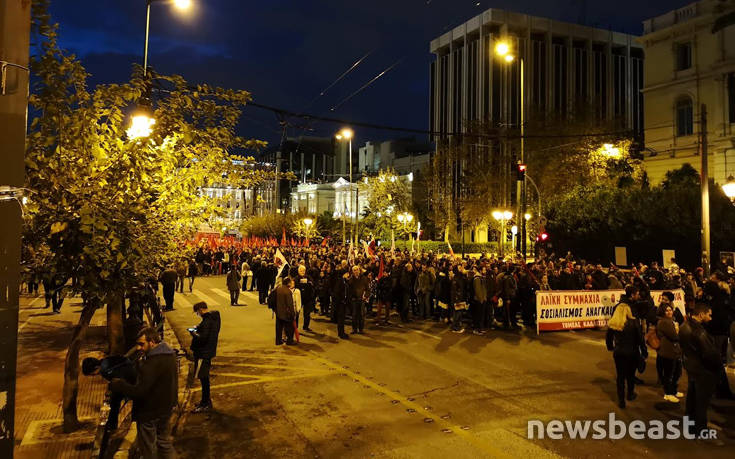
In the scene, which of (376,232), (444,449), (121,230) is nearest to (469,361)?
(444,449)

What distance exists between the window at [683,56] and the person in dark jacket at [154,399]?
44001mm

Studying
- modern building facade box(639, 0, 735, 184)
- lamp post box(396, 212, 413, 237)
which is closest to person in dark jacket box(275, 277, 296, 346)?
modern building facade box(639, 0, 735, 184)

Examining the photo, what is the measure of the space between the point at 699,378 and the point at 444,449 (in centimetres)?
334

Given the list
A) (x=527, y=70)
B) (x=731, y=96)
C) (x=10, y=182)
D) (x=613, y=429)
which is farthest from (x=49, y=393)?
(x=527, y=70)

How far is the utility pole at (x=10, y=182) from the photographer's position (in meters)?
2.94

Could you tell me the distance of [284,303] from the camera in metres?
11.9

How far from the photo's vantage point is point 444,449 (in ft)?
19.9

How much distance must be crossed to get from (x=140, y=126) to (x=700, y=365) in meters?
8.00

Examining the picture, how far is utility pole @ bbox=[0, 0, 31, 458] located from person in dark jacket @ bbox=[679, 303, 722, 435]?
706 cm

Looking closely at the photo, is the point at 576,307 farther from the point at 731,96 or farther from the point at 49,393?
the point at 731,96

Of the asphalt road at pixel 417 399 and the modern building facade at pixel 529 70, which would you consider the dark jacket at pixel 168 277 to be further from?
the modern building facade at pixel 529 70

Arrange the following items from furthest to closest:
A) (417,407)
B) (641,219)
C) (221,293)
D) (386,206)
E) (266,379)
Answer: (386,206), (641,219), (221,293), (266,379), (417,407)

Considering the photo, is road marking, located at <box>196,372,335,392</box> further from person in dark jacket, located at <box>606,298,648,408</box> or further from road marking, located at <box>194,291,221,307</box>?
road marking, located at <box>194,291,221,307</box>

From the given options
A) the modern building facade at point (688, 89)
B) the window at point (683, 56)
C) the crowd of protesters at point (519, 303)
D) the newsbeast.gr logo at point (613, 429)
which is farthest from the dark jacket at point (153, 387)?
the window at point (683, 56)
